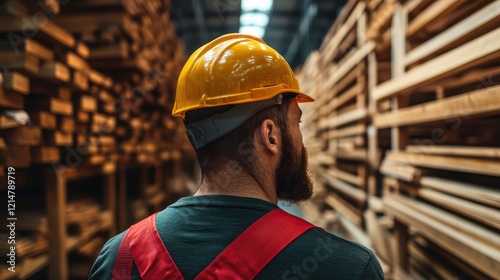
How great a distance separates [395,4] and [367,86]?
58.7 inches

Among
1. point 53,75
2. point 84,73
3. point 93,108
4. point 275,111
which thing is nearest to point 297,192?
point 275,111

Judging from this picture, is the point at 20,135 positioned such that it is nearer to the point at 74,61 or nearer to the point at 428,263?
the point at 74,61

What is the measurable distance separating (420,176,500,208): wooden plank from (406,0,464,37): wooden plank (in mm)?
1130

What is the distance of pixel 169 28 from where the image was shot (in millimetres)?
7273

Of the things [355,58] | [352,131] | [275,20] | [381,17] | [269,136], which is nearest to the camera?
[269,136]

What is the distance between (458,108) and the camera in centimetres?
211

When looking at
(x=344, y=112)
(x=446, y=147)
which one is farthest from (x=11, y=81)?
(x=344, y=112)

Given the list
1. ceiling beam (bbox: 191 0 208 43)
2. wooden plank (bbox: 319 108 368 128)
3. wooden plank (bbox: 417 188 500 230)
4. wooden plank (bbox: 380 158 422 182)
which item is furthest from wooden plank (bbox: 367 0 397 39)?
ceiling beam (bbox: 191 0 208 43)

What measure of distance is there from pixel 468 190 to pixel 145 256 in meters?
1.90

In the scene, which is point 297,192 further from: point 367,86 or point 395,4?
point 367,86

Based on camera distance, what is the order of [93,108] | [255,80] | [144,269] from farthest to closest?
[93,108] → [255,80] → [144,269]

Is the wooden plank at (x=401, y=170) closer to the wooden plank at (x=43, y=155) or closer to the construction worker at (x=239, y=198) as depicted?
the construction worker at (x=239, y=198)

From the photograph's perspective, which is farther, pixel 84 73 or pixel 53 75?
pixel 84 73

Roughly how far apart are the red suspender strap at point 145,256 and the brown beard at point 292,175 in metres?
0.52
